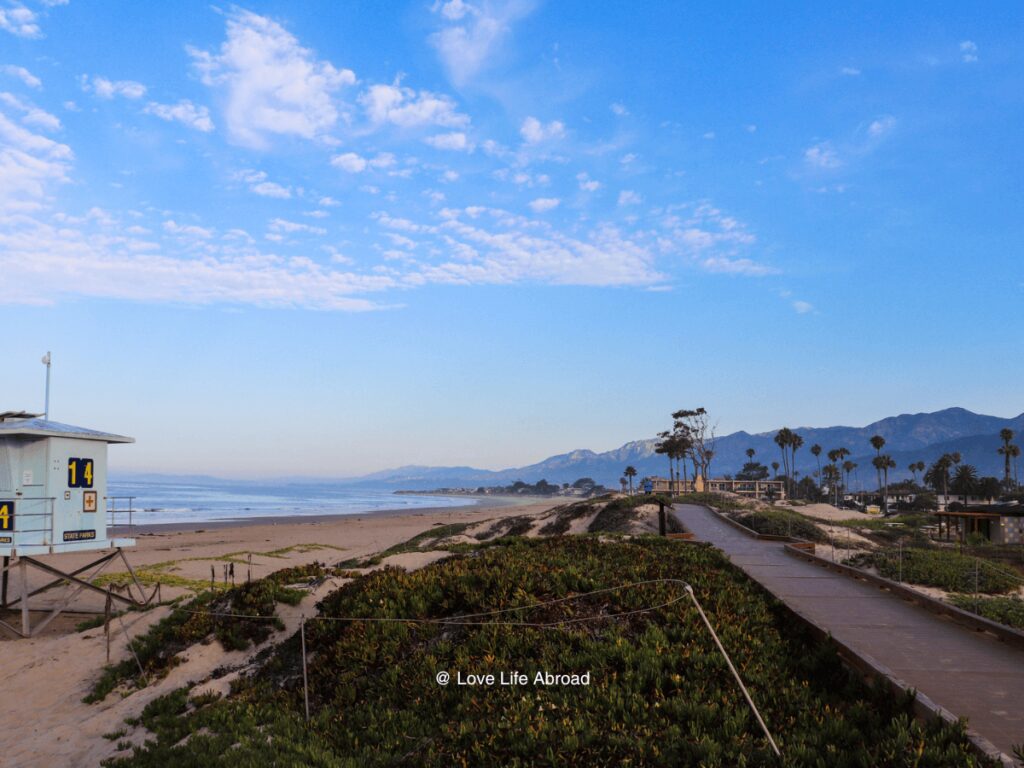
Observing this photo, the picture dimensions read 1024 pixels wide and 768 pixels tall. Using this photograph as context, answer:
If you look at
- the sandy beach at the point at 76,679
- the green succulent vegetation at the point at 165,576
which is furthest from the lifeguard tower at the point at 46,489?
the green succulent vegetation at the point at 165,576

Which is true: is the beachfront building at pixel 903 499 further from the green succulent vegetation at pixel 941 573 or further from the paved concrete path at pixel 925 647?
the paved concrete path at pixel 925 647

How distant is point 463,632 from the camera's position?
13.4m

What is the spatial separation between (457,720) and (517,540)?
607 inches

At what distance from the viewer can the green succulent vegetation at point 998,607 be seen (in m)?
16.8

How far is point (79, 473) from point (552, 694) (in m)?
16.5

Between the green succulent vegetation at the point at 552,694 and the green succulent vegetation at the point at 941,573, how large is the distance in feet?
35.8

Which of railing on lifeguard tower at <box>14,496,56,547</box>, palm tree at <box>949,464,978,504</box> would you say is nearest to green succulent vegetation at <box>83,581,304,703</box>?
railing on lifeguard tower at <box>14,496,56,547</box>

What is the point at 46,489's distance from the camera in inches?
733

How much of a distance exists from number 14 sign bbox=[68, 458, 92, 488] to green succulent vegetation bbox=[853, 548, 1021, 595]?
26.4 metres

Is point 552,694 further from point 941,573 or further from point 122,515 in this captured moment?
point 122,515

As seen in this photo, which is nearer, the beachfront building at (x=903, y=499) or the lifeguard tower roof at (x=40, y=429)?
the lifeguard tower roof at (x=40, y=429)

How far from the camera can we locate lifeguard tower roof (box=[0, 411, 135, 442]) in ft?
58.9

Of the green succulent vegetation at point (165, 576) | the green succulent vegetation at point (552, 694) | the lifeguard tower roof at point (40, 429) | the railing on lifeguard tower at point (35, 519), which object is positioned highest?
the lifeguard tower roof at point (40, 429)

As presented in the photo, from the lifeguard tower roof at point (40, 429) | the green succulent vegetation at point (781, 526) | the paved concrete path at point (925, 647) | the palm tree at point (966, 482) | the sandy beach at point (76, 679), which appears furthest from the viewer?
the palm tree at point (966, 482)
